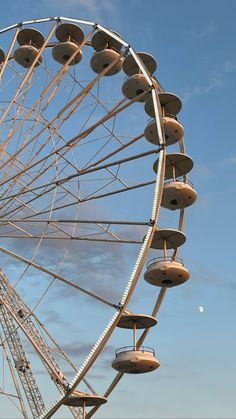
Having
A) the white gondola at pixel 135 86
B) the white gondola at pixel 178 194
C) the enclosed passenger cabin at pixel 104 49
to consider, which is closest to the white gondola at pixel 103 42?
the enclosed passenger cabin at pixel 104 49

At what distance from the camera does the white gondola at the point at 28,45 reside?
1066 inches

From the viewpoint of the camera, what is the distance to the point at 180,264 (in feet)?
69.9

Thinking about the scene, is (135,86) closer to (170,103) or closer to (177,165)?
(170,103)

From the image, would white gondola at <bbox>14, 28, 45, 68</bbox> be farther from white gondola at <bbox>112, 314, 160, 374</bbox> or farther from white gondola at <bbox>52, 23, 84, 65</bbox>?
white gondola at <bbox>112, 314, 160, 374</bbox>

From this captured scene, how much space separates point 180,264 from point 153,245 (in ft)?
4.24

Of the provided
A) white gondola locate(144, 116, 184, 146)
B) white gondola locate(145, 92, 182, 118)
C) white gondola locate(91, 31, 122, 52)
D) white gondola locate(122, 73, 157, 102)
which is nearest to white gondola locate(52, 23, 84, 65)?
white gondola locate(91, 31, 122, 52)

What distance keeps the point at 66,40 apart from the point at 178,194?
985cm

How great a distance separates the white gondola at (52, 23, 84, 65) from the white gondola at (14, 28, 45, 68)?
881 millimetres

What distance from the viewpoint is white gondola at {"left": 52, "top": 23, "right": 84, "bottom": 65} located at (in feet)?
87.9

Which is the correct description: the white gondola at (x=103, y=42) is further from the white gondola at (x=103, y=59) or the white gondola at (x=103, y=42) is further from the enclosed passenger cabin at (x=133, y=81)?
the enclosed passenger cabin at (x=133, y=81)

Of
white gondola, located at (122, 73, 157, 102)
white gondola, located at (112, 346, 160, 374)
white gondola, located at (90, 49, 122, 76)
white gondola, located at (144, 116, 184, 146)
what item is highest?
white gondola, located at (90, 49, 122, 76)

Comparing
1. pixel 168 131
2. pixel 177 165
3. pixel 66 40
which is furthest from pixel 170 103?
pixel 66 40

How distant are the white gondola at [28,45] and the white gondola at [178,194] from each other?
372 inches

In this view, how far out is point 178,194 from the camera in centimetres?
2217
